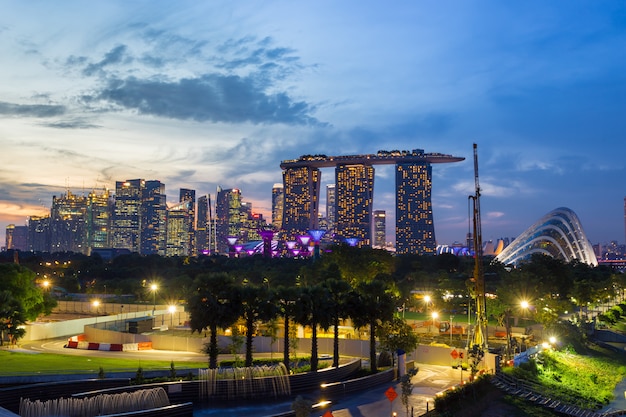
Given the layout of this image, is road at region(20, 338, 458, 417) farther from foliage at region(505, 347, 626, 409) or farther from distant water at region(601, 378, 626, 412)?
distant water at region(601, 378, 626, 412)

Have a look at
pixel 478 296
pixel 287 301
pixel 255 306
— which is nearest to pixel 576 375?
pixel 478 296

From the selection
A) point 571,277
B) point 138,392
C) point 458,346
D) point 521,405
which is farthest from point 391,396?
point 571,277

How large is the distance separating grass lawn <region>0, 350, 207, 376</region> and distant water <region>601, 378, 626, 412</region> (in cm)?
2759

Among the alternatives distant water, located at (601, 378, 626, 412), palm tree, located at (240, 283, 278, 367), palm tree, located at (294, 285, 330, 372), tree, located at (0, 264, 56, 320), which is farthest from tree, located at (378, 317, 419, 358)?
tree, located at (0, 264, 56, 320)

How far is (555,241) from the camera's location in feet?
503

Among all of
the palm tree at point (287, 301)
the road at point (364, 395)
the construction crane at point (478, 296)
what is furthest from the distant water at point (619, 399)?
the palm tree at point (287, 301)

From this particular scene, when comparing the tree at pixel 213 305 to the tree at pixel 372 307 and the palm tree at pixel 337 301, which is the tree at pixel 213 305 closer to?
the palm tree at pixel 337 301

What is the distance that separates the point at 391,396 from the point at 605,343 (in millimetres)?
46306

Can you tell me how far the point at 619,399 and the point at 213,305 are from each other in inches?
1246

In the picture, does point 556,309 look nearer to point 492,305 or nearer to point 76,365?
point 492,305

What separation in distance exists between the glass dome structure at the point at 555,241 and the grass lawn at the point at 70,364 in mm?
126740

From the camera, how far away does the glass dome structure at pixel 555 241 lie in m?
152

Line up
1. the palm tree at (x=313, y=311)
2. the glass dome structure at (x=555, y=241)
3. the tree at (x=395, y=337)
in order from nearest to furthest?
the palm tree at (x=313, y=311) < the tree at (x=395, y=337) < the glass dome structure at (x=555, y=241)

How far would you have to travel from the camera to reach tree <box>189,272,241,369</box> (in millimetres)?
30938
